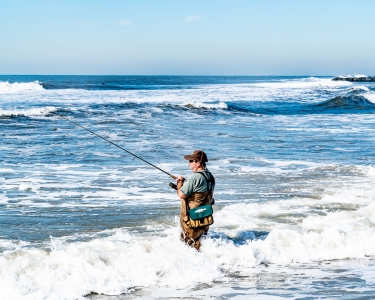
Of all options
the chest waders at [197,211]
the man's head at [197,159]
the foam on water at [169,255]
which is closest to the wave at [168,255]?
the foam on water at [169,255]

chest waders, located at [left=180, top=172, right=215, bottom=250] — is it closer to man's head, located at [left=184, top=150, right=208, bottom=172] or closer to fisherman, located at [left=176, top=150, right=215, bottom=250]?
fisherman, located at [left=176, top=150, right=215, bottom=250]

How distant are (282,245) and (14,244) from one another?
3.48m

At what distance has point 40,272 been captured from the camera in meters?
5.89

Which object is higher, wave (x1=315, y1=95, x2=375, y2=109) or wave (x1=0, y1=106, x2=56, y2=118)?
wave (x1=315, y1=95, x2=375, y2=109)

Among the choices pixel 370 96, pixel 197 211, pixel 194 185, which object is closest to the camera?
pixel 194 185

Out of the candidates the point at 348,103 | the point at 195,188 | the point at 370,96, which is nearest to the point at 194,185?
the point at 195,188

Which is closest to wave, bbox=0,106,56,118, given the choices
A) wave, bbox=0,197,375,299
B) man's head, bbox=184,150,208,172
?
wave, bbox=0,197,375,299

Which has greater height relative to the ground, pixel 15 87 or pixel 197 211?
pixel 15 87

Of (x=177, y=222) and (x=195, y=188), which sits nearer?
(x=195, y=188)

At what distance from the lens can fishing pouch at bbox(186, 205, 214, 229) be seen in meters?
6.32

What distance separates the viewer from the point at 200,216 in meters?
6.35

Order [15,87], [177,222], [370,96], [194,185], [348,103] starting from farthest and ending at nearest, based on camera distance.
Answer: [15,87] < [370,96] < [348,103] < [177,222] < [194,185]

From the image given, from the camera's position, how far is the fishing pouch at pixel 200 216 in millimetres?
6320

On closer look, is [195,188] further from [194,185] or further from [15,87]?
[15,87]
